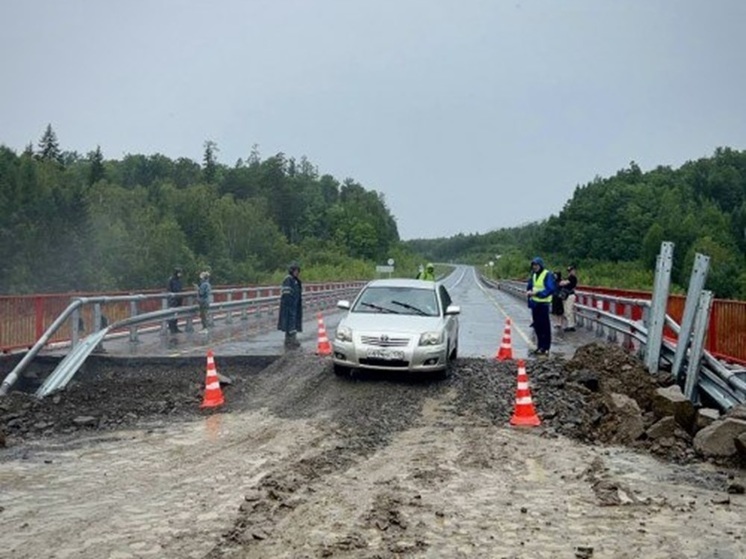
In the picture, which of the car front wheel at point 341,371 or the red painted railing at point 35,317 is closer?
the car front wheel at point 341,371

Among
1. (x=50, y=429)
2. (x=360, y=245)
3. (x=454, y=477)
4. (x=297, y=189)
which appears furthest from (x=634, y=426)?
(x=297, y=189)

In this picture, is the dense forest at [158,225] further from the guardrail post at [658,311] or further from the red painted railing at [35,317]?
the guardrail post at [658,311]

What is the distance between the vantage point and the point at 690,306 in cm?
1161

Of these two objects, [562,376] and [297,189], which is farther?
[297,189]

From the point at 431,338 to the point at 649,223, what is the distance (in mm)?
114478

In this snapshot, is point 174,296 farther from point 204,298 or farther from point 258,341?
point 258,341

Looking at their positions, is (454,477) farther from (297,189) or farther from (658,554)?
(297,189)

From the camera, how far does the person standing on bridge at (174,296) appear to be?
781 inches

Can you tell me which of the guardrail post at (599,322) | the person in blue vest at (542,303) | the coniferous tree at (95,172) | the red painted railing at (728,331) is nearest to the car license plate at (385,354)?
the person in blue vest at (542,303)

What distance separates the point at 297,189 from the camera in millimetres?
161375

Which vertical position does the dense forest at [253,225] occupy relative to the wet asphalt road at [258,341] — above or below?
above

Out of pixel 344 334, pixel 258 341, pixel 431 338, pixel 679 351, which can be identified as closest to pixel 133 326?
pixel 258 341

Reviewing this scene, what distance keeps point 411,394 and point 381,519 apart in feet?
19.2

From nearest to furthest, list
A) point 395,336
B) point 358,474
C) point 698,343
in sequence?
point 358,474 < point 698,343 < point 395,336
